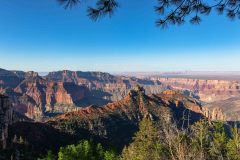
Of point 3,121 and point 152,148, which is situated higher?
point 152,148

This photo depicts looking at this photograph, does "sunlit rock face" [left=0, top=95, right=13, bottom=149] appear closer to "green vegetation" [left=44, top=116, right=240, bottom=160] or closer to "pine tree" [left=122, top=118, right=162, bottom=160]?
"green vegetation" [left=44, top=116, right=240, bottom=160]

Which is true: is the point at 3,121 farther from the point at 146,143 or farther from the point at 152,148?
the point at 152,148

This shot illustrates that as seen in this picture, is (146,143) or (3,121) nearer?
(146,143)

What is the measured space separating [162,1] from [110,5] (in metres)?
2.45

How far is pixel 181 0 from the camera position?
1348 centimetres

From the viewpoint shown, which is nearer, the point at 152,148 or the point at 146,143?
the point at 152,148

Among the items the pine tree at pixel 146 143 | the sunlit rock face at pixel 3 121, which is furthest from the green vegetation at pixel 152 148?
the sunlit rock face at pixel 3 121

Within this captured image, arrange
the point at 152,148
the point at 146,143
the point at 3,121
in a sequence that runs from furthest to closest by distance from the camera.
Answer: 1. the point at 3,121
2. the point at 146,143
3. the point at 152,148

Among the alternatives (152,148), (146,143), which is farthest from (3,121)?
(152,148)

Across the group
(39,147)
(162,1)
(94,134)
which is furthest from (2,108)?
(162,1)

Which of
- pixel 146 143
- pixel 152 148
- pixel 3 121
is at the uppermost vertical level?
pixel 146 143

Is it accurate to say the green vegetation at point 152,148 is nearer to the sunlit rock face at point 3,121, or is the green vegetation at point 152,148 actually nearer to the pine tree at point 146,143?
the pine tree at point 146,143

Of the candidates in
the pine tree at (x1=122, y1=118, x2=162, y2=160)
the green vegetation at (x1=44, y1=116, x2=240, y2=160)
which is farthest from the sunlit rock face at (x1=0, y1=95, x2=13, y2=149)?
the pine tree at (x1=122, y1=118, x2=162, y2=160)

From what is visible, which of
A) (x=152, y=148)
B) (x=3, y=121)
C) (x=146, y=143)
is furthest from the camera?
(x=3, y=121)
